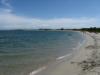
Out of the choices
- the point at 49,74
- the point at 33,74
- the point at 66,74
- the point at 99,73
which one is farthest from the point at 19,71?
the point at 99,73

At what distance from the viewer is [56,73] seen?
9906 mm

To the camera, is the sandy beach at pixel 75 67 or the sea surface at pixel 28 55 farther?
the sea surface at pixel 28 55

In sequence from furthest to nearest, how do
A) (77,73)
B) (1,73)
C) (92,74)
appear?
(1,73)
(77,73)
(92,74)

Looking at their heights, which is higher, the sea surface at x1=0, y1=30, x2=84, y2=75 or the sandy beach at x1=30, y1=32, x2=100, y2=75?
the sandy beach at x1=30, y1=32, x2=100, y2=75

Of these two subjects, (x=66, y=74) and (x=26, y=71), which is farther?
(x=26, y=71)

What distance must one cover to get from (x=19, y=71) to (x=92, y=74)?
4219 millimetres

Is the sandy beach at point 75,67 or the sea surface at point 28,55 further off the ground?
the sandy beach at point 75,67

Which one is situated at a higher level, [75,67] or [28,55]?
[75,67]

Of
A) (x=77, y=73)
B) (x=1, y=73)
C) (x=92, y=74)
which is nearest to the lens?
(x=92, y=74)

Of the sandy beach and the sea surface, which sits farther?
the sea surface

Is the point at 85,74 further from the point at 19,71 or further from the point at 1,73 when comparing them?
the point at 1,73

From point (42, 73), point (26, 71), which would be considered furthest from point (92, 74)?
point (26, 71)

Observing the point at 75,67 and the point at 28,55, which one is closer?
the point at 75,67

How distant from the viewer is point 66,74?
948cm
